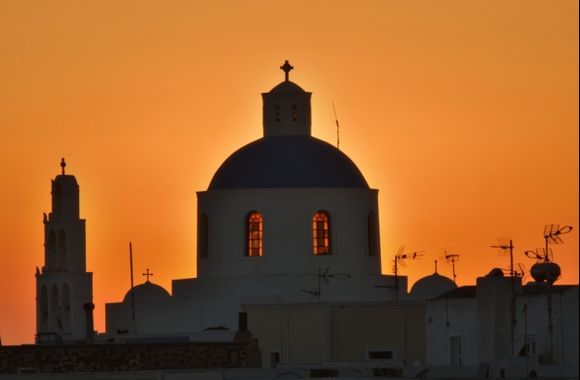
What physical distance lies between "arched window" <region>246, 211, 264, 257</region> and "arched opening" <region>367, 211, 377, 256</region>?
3096mm

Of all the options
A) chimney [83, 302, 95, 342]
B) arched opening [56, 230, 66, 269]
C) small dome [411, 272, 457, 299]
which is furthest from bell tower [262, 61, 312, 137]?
chimney [83, 302, 95, 342]

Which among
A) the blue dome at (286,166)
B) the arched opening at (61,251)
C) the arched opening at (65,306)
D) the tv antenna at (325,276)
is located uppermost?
the blue dome at (286,166)

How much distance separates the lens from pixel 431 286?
10619 centimetres

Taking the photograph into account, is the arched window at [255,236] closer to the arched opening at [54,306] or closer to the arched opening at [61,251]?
the arched opening at [61,251]

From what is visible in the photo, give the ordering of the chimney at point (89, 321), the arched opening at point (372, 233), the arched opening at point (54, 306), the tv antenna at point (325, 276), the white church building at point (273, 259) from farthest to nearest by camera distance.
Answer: the arched opening at point (54, 306) → the arched opening at point (372, 233) → the tv antenna at point (325, 276) → the white church building at point (273, 259) → the chimney at point (89, 321)

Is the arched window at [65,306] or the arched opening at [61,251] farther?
the arched opening at [61,251]

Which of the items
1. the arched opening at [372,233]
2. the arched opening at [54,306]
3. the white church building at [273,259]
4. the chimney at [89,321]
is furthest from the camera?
the arched opening at [54,306]

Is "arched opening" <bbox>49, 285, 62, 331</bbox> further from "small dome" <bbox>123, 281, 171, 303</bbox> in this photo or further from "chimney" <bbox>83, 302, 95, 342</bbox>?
"chimney" <bbox>83, 302, 95, 342</bbox>

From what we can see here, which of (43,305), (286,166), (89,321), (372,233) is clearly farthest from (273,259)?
(89,321)

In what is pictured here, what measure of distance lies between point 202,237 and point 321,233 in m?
3.44

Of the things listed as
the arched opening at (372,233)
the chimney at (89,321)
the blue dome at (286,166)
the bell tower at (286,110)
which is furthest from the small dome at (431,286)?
the chimney at (89,321)

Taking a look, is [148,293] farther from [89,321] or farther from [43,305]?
[89,321]

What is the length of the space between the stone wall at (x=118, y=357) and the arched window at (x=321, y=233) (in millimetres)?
19355

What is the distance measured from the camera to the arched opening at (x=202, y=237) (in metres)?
107
